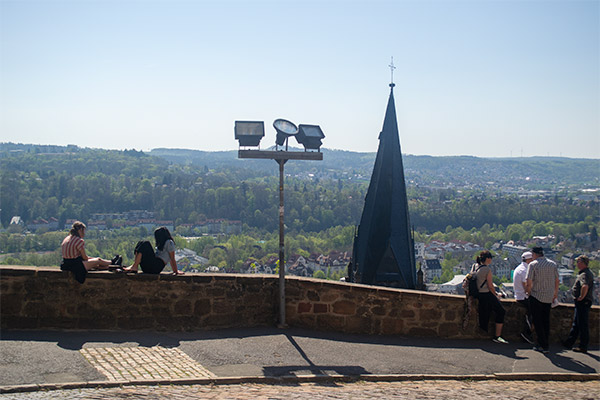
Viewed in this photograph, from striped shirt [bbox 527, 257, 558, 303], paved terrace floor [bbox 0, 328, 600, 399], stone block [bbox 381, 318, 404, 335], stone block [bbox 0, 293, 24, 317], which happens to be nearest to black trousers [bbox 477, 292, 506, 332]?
paved terrace floor [bbox 0, 328, 600, 399]

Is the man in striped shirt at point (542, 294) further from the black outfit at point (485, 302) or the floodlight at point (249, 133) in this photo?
the floodlight at point (249, 133)

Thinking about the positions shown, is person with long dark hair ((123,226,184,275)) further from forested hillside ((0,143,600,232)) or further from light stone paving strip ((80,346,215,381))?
forested hillside ((0,143,600,232))

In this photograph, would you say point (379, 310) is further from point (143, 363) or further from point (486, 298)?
point (143, 363)

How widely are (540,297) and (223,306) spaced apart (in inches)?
155

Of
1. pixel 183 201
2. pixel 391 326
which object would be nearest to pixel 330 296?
pixel 391 326

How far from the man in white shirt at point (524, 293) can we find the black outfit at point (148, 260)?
4.62 m

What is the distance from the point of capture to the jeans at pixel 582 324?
7980mm

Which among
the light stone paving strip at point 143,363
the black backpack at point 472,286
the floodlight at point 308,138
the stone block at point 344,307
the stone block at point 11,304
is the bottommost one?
the light stone paving strip at point 143,363

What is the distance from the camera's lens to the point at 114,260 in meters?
7.99

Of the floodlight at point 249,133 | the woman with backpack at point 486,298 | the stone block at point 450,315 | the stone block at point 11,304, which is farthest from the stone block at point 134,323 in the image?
the woman with backpack at point 486,298

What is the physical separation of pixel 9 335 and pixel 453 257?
80115mm

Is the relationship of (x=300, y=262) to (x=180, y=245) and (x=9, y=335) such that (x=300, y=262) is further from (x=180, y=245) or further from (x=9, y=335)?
(x=9, y=335)

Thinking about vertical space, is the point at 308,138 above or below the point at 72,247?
above

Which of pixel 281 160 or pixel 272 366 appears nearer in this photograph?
pixel 272 366
